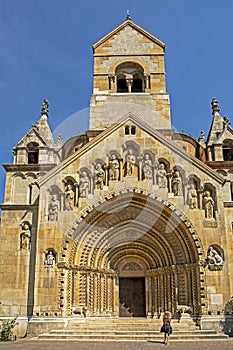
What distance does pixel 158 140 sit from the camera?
2050cm

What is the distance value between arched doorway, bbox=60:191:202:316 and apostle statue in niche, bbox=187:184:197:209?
0.75 metres

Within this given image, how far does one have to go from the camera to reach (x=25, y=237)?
783 inches

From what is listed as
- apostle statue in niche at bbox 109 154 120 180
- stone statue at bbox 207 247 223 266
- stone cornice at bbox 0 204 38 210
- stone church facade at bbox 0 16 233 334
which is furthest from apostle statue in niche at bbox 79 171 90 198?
stone statue at bbox 207 247 223 266

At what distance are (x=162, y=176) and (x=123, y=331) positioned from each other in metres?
7.46

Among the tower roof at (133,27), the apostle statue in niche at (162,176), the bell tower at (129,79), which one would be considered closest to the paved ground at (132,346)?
the apostle statue in niche at (162,176)

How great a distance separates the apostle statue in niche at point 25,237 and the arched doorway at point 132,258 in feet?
7.84

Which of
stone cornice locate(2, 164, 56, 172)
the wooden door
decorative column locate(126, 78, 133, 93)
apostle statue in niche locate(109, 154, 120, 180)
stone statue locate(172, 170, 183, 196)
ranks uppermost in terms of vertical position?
decorative column locate(126, 78, 133, 93)

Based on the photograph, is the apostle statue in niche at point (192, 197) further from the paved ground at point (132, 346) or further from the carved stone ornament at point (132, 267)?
the paved ground at point (132, 346)

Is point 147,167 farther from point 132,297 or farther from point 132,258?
point 132,297

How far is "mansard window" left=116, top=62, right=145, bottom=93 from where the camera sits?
27.8m

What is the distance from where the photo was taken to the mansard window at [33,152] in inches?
925

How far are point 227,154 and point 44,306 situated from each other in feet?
44.7

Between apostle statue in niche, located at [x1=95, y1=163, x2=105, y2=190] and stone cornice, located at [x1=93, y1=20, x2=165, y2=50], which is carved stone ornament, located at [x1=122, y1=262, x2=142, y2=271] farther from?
stone cornice, located at [x1=93, y1=20, x2=165, y2=50]

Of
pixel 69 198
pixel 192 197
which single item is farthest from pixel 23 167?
pixel 192 197
